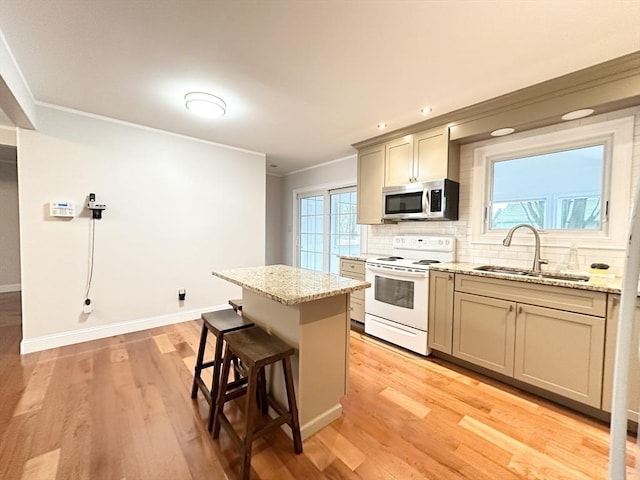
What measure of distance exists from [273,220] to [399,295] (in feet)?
11.9

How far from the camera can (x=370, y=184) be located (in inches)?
142

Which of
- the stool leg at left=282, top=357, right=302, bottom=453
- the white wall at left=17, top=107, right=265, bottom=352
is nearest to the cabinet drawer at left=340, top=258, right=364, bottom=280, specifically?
the white wall at left=17, top=107, right=265, bottom=352

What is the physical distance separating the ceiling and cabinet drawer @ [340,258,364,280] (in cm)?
170

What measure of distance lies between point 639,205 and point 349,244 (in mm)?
4101

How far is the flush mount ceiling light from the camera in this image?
7.80ft

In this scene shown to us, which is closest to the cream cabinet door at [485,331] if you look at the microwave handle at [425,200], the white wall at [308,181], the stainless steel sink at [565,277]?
the stainless steel sink at [565,277]

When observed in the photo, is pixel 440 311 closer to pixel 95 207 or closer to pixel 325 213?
pixel 325 213

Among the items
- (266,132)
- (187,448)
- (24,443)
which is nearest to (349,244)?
(266,132)

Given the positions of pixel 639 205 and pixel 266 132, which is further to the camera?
pixel 266 132

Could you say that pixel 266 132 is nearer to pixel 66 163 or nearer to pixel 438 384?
pixel 66 163

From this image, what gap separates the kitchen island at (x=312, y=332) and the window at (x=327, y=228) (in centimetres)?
234

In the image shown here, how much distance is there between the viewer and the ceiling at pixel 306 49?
1.52m

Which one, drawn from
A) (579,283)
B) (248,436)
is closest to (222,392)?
(248,436)

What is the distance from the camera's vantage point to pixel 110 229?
3113 millimetres
